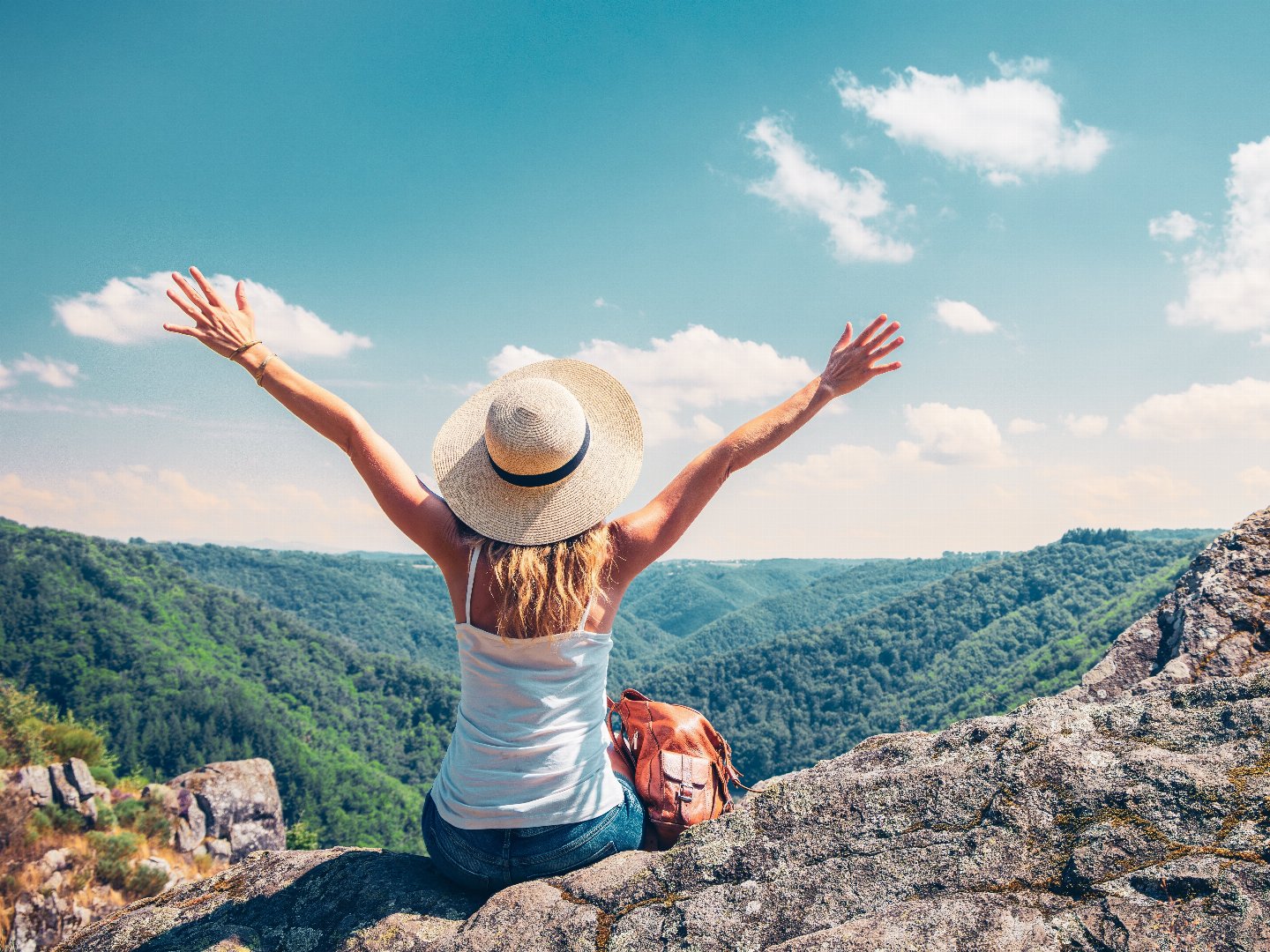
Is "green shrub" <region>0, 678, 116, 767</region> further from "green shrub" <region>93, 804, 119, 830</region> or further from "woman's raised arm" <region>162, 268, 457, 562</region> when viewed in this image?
"woman's raised arm" <region>162, 268, 457, 562</region>

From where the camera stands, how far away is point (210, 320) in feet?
9.84

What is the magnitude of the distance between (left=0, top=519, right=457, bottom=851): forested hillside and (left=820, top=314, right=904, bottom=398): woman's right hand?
3297 inches

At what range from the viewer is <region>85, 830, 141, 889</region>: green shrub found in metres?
14.9

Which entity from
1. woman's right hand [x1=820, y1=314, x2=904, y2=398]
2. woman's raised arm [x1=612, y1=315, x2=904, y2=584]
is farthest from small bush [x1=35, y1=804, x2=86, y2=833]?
woman's right hand [x1=820, y1=314, x2=904, y2=398]

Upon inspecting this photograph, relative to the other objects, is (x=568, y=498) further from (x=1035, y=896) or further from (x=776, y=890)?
(x=1035, y=896)

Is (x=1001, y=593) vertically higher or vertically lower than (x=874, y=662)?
higher

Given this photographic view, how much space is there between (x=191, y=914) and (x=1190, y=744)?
400cm

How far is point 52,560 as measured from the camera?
101000 millimetres

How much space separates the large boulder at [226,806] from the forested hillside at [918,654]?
99936mm

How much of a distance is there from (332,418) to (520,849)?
1.85 meters

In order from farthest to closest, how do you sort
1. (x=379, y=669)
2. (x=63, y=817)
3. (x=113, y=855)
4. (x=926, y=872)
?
(x=379, y=669) < (x=113, y=855) < (x=63, y=817) < (x=926, y=872)

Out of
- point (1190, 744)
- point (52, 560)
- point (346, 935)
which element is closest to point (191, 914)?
point (346, 935)

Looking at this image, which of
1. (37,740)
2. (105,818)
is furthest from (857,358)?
(37,740)

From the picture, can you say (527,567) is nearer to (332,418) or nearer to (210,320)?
Result: (332,418)
